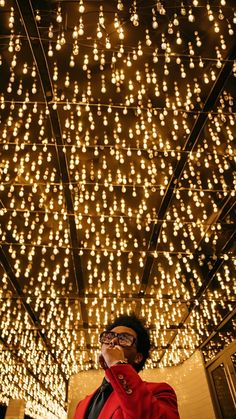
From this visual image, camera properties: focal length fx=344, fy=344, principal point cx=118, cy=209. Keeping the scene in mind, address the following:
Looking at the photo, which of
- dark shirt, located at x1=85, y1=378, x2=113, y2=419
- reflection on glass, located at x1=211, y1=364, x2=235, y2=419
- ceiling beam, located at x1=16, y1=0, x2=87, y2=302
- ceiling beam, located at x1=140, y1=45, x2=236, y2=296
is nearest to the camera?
dark shirt, located at x1=85, y1=378, x2=113, y2=419

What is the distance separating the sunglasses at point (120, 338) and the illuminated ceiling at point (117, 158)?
239cm

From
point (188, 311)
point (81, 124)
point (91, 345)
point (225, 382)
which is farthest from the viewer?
point (91, 345)

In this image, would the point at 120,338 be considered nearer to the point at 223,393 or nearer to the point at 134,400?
the point at 134,400

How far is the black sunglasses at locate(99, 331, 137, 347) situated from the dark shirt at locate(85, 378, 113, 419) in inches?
6.3

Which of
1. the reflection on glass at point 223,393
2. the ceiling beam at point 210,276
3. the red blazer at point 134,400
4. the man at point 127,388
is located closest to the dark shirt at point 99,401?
the man at point 127,388

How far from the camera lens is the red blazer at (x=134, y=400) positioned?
0.99m

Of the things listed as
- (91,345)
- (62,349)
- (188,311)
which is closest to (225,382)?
(188,311)

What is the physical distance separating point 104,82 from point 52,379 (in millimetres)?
12710

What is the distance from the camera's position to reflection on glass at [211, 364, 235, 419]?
8344mm

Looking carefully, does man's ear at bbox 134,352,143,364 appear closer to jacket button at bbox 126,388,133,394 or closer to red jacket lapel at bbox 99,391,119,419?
red jacket lapel at bbox 99,391,119,419

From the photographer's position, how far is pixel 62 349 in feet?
32.8

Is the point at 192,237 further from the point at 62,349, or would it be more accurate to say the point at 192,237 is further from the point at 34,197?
the point at 62,349

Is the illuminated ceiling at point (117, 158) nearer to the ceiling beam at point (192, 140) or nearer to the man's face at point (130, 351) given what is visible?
the ceiling beam at point (192, 140)

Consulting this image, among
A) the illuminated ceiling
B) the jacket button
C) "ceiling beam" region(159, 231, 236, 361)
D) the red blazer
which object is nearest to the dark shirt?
the red blazer
